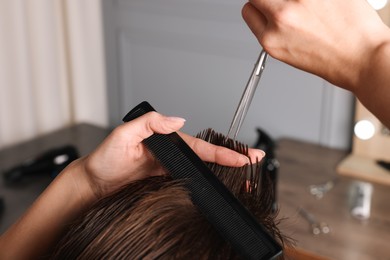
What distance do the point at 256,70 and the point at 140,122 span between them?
165 millimetres

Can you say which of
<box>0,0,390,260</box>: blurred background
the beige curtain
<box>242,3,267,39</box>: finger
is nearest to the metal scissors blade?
<box>242,3,267,39</box>: finger

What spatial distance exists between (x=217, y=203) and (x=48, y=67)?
1656mm

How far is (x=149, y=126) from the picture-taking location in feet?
2.22

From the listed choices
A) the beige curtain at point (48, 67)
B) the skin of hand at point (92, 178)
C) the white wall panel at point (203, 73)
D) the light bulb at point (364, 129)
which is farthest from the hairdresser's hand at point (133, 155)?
the beige curtain at point (48, 67)

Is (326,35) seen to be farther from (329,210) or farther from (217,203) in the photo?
(329,210)

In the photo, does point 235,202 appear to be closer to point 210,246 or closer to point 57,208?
point 210,246

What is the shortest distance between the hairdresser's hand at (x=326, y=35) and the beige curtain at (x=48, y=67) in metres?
1.49

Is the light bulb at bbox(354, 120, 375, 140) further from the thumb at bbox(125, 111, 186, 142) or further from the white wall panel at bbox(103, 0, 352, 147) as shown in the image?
the thumb at bbox(125, 111, 186, 142)

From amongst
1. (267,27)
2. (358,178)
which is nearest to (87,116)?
(358,178)

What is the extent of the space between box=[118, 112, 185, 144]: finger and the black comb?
0.01m

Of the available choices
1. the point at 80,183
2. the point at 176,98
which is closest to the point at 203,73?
the point at 176,98

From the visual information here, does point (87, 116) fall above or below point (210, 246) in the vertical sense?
below

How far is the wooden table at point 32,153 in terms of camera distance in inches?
56.4

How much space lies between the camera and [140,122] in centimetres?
68
